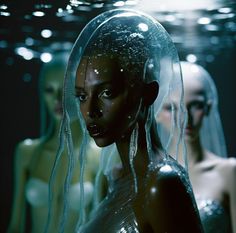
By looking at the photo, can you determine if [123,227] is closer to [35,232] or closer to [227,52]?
[35,232]

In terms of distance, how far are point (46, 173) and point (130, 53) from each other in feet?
5.73

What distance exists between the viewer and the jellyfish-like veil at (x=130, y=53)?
140 cm

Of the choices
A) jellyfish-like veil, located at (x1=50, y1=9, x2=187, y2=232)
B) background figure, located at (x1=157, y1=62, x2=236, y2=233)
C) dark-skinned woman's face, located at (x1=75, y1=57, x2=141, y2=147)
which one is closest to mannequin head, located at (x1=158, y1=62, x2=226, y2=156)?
background figure, located at (x1=157, y1=62, x2=236, y2=233)

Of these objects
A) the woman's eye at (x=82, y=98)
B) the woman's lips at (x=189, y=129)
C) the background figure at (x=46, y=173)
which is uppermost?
the woman's eye at (x=82, y=98)

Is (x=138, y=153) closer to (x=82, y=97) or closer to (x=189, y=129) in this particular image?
(x=82, y=97)

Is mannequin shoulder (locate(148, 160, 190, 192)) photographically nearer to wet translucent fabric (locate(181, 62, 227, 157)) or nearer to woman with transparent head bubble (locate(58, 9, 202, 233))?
woman with transparent head bubble (locate(58, 9, 202, 233))

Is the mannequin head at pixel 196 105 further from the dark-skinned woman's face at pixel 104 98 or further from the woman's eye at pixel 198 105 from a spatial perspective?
the dark-skinned woman's face at pixel 104 98

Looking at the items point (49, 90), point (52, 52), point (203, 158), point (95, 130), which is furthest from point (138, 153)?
point (52, 52)

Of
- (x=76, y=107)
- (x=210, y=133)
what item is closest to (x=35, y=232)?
(x=210, y=133)

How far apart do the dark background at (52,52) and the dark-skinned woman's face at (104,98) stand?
1.00 meters

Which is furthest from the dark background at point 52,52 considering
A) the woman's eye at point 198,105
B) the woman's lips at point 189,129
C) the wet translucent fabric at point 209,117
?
the woman's lips at point 189,129

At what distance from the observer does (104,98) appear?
4.52 ft

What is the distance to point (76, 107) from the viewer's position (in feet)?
4.94

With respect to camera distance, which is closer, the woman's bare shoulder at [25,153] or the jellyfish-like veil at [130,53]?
the jellyfish-like veil at [130,53]
